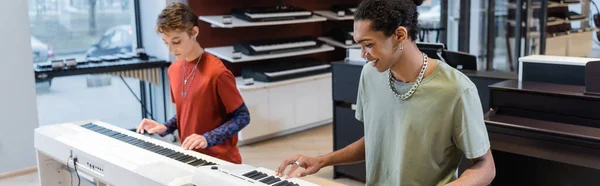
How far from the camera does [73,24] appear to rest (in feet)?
17.2

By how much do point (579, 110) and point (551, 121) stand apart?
135mm

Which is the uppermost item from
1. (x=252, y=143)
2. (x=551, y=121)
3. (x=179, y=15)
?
(x=179, y=15)

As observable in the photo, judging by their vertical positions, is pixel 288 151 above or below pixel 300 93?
below

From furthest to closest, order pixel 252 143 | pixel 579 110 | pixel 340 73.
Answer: pixel 252 143 < pixel 340 73 < pixel 579 110

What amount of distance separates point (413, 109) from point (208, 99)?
0.99 meters

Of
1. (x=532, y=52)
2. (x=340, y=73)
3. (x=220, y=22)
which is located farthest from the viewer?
(x=532, y=52)

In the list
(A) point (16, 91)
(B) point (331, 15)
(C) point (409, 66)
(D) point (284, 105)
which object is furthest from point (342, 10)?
(C) point (409, 66)

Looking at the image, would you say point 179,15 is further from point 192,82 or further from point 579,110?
point 579,110

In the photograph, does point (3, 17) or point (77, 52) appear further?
point (77, 52)

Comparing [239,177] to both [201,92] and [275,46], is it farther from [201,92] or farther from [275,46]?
[275,46]

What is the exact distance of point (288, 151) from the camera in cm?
515

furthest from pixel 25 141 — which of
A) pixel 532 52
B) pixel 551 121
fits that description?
pixel 532 52

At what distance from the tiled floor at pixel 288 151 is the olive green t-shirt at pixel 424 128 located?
2.61 meters

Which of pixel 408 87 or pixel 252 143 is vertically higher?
pixel 408 87
